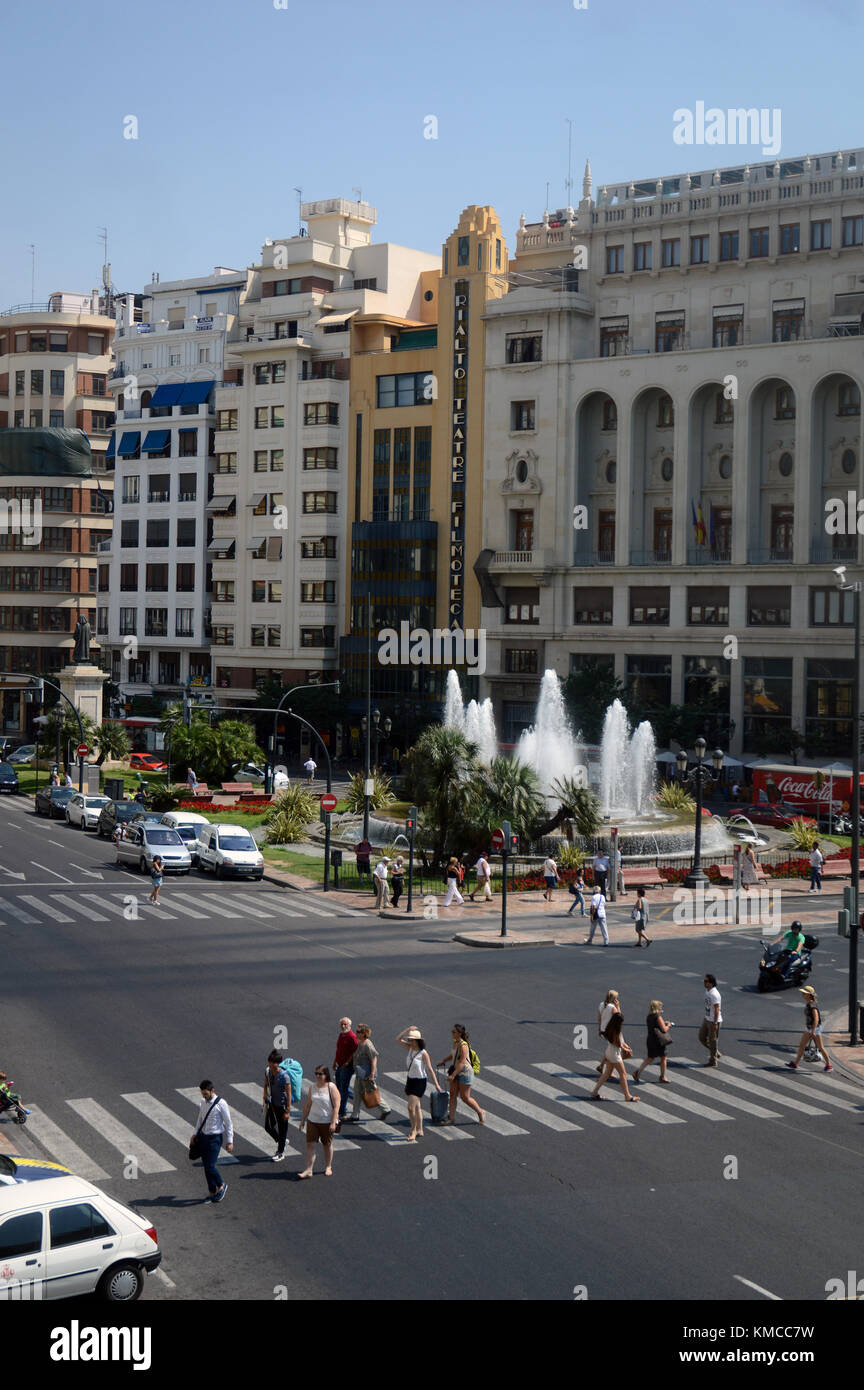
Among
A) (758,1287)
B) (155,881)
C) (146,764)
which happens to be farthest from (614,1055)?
(146,764)

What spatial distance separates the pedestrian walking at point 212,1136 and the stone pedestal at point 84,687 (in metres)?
66.2

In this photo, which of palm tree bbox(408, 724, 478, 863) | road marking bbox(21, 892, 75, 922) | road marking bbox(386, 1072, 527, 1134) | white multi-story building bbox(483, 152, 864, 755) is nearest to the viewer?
road marking bbox(386, 1072, 527, 1134)

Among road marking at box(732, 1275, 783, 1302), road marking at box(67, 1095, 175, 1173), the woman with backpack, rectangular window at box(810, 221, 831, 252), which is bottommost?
road marking at box(67, 1095, 175, 1173)

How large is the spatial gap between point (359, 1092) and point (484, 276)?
3017 inches

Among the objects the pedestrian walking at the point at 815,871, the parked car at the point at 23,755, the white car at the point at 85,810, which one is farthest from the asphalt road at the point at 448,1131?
the parked car at the point at 23,755

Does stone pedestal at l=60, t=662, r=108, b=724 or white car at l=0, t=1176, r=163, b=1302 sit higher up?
stone pedestal at l=60, t=662, r=108, b=724

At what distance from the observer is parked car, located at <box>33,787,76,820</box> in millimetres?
63062

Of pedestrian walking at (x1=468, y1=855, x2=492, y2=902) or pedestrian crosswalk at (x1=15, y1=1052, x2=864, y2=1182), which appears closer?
pedestrian crosswalk at (x1=15, y1=1052, x2=864, y2=1182)

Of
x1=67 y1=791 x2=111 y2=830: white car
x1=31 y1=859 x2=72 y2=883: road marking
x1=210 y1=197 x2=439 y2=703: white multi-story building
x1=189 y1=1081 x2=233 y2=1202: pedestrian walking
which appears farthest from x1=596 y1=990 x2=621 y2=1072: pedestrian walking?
x1=210 y1=197 x2=439 y2=703: white multi-story building

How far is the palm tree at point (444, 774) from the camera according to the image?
4422 centimetres

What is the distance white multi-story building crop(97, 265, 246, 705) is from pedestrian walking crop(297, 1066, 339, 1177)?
86.5 meters

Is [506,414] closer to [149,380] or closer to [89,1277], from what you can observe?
[149,380]

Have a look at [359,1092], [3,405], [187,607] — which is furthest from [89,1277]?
[3,405]

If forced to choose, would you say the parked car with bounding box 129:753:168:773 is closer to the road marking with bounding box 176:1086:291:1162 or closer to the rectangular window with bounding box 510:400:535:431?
the rectangular window with bounding box 510:400:535:431
